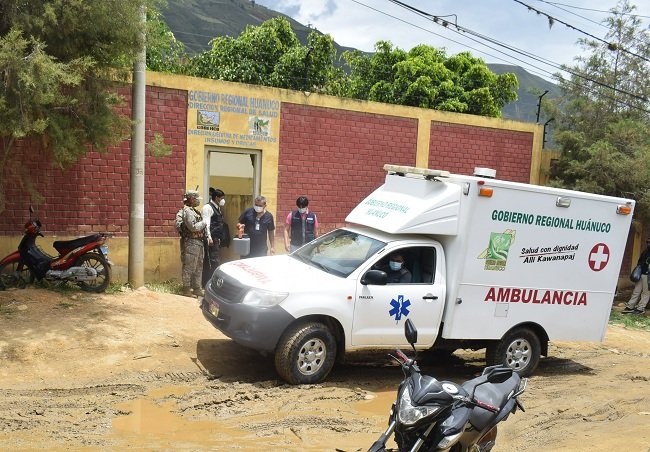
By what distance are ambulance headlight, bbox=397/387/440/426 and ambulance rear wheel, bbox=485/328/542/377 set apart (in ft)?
14.6

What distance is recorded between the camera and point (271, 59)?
25766 mm

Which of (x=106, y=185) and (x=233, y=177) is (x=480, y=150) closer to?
(x=233, y=177)

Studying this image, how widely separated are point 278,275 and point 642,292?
11.3m

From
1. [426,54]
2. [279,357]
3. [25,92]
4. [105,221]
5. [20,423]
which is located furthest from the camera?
[426,54]

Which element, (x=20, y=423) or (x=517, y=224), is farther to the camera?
(x=517, y=224)

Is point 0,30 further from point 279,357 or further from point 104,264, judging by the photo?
point 279,357

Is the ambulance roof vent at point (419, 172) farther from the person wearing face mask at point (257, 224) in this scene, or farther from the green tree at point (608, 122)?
the green tree at point (608, 122)

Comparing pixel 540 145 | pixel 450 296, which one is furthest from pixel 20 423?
pixel 540 145

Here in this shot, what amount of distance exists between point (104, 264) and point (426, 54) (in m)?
18.8

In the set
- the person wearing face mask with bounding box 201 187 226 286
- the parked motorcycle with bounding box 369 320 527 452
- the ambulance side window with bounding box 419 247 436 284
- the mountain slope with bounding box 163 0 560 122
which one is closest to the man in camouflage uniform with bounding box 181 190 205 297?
the person wearing face mask with bounding box 201 187 226 286

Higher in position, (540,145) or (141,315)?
(540,145)

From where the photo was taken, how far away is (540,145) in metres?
16.6

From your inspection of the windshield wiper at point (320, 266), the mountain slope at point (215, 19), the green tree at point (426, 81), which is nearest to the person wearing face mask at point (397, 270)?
the windshield wiper at point (320, 266)

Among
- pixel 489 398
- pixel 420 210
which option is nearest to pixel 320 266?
pixel 420 210
